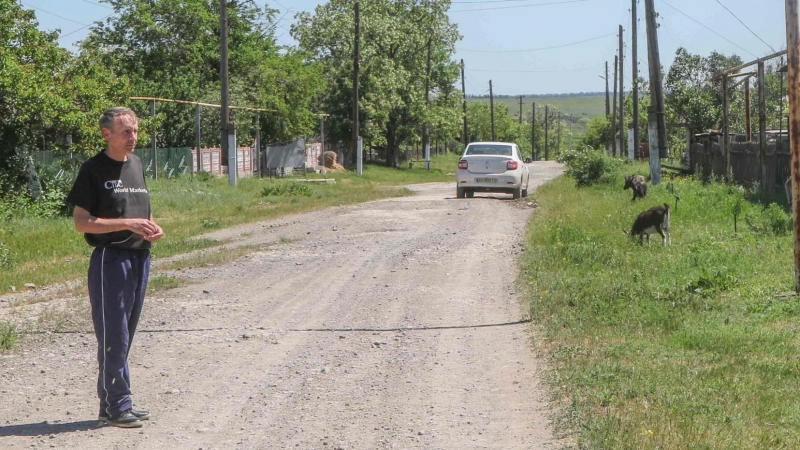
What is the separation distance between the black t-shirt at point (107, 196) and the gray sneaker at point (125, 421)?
37.9 inches

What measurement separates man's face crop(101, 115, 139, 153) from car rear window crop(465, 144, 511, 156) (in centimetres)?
2215

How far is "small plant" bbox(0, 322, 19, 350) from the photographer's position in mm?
8242

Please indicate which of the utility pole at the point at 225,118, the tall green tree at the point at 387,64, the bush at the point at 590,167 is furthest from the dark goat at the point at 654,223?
the tall green tree at the point at 387,64

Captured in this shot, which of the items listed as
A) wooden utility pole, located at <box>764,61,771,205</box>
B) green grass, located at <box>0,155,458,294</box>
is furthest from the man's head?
wooden utility pole, located at <box>764,61,771,205</box>

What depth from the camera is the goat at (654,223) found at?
15.1m

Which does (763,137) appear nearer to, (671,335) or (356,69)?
(671,335)

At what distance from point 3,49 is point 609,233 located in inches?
491

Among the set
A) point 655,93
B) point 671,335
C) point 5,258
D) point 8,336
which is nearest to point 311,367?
point 8,336

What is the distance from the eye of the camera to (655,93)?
28.5m

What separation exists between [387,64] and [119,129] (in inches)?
2164

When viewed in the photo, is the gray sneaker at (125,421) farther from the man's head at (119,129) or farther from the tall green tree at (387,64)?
the tall green tree at (387,64)

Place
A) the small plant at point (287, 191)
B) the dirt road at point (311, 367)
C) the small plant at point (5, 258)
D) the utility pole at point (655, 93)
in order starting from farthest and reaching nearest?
the small plant at point (287, 191) → the utility pole at point (655, 93) → the small plant at point (5, 258) → the dirt road at point (311, 367)

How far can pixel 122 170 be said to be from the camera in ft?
19.4

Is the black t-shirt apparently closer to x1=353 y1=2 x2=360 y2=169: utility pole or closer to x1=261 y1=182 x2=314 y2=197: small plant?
x1=261 y1=182 x2=314 y2=197: small plant
